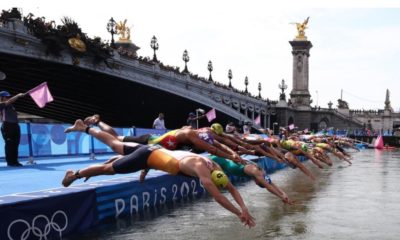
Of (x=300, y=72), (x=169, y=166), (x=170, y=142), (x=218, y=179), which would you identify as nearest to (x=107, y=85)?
(x=170, y=142)

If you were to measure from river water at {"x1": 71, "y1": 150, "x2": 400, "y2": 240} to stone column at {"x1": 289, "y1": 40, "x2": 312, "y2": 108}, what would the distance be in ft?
305

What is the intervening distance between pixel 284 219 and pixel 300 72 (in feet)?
325

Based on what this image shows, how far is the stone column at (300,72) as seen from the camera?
106062 mm

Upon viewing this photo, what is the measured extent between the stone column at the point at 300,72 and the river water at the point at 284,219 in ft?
305

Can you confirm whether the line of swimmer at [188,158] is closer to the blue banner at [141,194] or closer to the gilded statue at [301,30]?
the blue banner at [141,194]

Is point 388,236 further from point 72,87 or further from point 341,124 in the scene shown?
point 341,124

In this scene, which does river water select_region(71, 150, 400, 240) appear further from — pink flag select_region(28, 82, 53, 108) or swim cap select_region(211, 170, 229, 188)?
pink flag select_region(28, 82, 53, 108)

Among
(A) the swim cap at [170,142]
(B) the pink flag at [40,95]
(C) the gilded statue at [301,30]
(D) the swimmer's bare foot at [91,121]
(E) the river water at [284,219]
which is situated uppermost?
(C) the gilded statue at [301,30]

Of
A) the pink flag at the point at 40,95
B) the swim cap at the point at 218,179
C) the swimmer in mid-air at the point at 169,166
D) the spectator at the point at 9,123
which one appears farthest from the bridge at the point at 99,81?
the swim cap at the point at 218,179

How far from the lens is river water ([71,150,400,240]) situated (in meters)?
8.69

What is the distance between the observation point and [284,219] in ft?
33.1

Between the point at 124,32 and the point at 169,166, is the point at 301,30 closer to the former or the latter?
the point at 124,32

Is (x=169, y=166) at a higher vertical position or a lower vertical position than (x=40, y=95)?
lower

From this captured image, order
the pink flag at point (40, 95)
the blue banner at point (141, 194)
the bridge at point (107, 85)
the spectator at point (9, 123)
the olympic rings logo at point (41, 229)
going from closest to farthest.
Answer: the olympic rings logo at point (41, 229), the blue banner at point (141, 194), the spectator at point (9, 123), the pink flag at point (40, 95), the bridge at point (107, 85)
